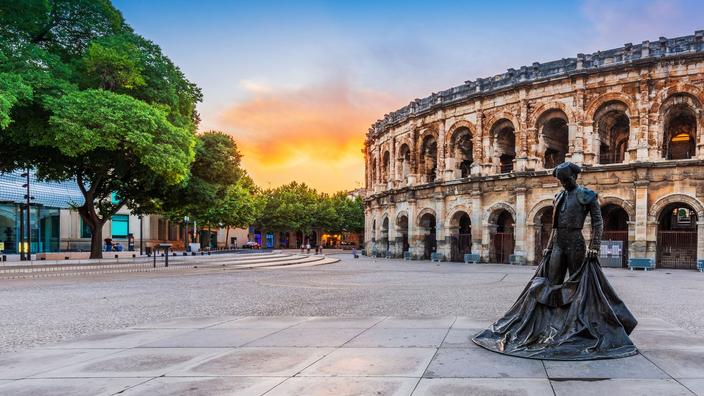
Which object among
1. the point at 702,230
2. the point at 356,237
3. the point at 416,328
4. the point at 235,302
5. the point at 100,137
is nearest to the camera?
the point at 416,328

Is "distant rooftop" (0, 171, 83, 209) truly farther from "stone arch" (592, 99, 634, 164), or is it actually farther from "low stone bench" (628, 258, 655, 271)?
"low stone bench" (628, 258, 655, 271)

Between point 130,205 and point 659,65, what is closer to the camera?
point 659,65

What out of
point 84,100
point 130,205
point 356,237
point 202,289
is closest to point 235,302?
point 202,289

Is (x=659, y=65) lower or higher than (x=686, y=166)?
higher

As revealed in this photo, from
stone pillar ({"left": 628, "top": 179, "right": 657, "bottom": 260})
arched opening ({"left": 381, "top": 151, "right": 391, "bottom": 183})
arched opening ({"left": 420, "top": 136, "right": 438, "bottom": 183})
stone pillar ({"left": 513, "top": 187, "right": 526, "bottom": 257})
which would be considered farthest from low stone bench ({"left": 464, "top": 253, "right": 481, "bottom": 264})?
arched opening ({"left": 381, "top": 151, "right": 391, "bottom": 183})

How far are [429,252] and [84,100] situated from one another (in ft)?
83.7

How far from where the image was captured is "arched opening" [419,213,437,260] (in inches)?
1396

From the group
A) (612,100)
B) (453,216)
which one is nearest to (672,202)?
(612,100)

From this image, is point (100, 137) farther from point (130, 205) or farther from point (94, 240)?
point (130, 205)

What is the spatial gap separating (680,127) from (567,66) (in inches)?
328

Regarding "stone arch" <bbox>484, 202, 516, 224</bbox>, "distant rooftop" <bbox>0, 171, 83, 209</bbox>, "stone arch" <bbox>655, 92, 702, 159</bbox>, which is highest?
"stone arch" <bbox>655, 92, 702, 159</bbox>

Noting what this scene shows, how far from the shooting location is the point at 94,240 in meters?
25.0

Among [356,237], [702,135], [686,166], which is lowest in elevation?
[356,237]

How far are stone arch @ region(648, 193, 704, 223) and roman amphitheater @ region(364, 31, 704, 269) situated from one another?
52mm
